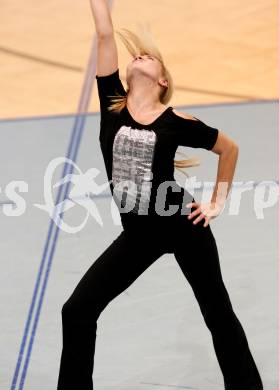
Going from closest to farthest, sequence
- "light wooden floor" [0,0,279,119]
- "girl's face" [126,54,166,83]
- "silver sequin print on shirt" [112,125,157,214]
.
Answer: "silver sequin print on shirt" [112,125,157,214], "girl's face" [126,54,166,83], "light wooden floor" [0,0,279,119]

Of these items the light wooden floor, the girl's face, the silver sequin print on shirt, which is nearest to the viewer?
the silver sequin print on shirt

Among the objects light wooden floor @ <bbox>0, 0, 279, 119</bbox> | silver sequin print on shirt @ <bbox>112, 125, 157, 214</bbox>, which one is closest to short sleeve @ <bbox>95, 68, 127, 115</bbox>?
silver sequin print on shirt @ <bbox>112, 125, 157, 214</bbox>

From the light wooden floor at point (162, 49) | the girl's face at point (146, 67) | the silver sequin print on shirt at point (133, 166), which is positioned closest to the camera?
the silver sequin print on shirt at point (133, 166)

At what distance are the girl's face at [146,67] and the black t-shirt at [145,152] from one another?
0.54 ft

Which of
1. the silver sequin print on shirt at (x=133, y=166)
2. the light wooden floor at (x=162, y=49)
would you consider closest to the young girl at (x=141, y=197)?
the silver sequin print on shirt at (x=133, y=166)

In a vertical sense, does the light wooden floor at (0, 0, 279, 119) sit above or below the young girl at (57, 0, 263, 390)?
above

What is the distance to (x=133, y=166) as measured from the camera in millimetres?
4340

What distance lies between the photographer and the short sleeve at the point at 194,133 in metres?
4.35

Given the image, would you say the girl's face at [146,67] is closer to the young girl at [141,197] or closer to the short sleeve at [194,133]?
the young girl at [141,197]

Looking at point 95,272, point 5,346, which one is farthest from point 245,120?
point 95,272

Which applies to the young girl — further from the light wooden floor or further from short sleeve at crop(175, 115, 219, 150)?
the light wooden floor

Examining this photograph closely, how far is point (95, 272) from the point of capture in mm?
4418

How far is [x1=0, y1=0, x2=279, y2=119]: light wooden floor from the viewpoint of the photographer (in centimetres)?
884

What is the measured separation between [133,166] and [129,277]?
0.52 meters
